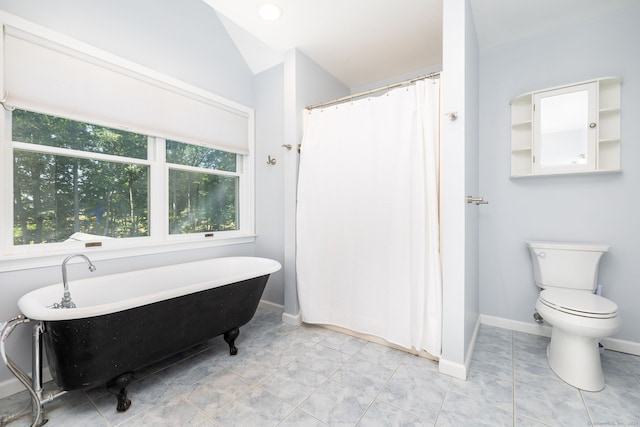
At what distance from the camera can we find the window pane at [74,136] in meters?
1.62

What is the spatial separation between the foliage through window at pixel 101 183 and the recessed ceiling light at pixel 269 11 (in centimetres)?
128

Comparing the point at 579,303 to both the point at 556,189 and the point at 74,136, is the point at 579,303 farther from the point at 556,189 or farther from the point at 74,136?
the point at 74,136

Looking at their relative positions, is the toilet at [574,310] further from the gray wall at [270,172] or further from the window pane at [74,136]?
the window pane at [74,136]

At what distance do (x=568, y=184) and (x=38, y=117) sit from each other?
3.79 metres

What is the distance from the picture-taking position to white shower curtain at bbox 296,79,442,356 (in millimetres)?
1835

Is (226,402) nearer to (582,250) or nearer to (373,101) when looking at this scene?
(373,101)

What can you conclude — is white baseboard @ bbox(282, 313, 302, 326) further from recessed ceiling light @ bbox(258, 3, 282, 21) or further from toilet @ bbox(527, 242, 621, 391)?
recessed ceiling light @ bbox(258, 3, 282, 21)

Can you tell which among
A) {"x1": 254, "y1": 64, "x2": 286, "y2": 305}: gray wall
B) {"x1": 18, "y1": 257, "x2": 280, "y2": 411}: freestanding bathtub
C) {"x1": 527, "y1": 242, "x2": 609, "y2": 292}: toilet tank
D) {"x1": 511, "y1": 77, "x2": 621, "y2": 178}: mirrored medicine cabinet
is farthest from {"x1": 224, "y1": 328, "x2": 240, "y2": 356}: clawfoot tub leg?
{"x1": 511, "y1": 77, "x2": 621, "y2": 178}: mirrored medicine cabinet

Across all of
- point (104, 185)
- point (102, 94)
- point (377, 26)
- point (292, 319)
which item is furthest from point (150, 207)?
point (377, 26)

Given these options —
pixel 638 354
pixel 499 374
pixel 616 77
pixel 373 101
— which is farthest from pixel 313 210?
pixel 638 354

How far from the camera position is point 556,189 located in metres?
2.13

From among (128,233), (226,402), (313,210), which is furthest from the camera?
(313,210)

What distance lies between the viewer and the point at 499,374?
5.55 feet

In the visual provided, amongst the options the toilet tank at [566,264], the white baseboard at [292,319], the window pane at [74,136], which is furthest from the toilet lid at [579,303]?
the window pane at [74,136]
